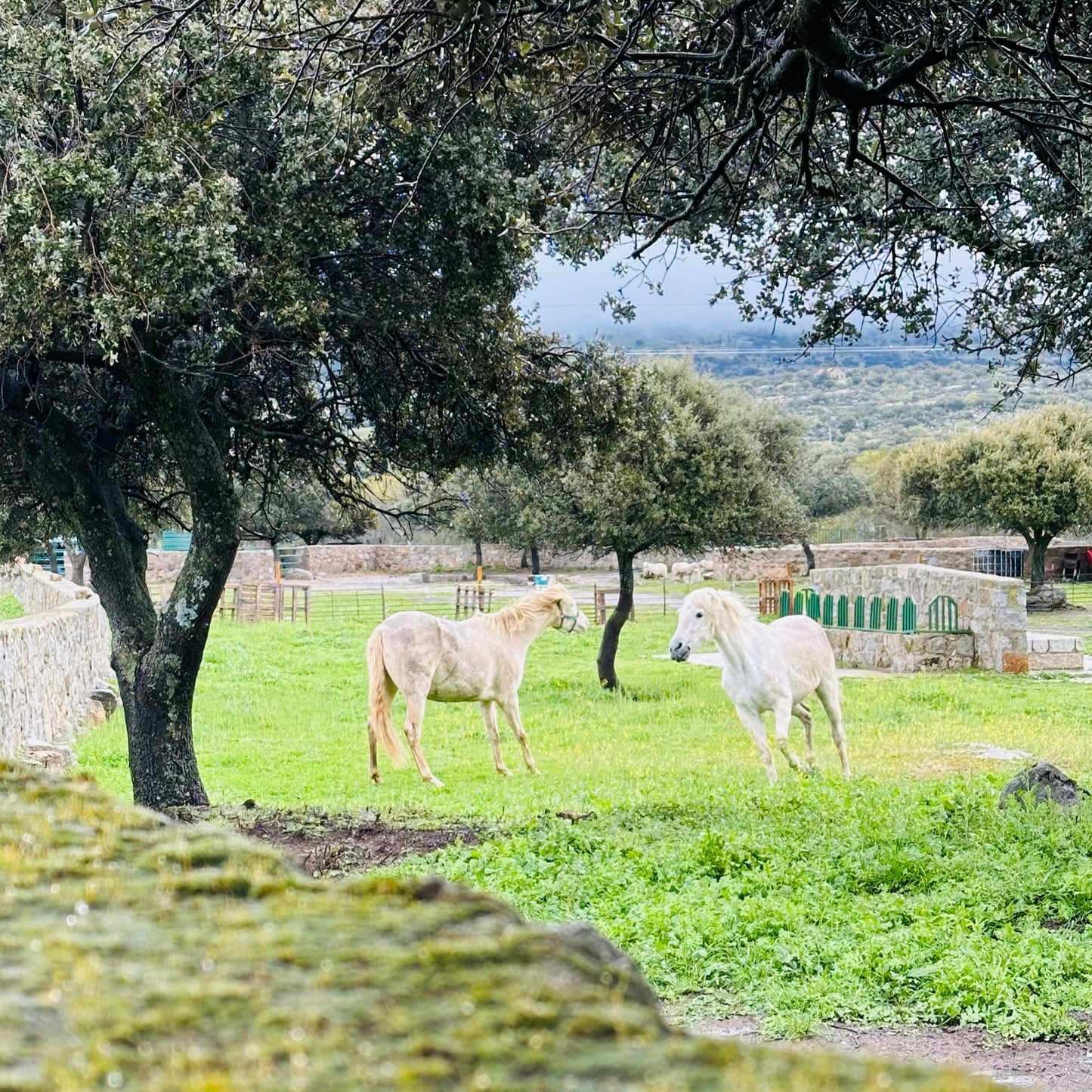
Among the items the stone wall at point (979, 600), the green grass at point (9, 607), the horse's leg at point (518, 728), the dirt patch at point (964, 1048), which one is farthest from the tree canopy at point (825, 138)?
the green grass at point (9, 607)

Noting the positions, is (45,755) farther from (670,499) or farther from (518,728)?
(670,499)

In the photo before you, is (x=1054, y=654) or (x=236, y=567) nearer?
(x=1054, y=654)

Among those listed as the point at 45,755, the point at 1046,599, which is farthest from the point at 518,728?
the point at 1046,599

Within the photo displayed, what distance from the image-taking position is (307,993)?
0.94m

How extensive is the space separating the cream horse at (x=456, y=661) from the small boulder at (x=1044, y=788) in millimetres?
6411

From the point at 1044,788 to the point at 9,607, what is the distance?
26305mm

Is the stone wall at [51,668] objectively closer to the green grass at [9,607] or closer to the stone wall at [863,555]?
the green grass at [9,607]

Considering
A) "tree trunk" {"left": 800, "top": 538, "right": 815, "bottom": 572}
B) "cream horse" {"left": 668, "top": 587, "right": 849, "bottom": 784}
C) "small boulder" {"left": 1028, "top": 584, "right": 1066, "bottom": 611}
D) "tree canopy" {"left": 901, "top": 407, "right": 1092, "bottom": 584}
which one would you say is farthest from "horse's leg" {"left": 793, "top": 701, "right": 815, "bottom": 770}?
"tree trunk" {"left": 800, "top": 538, "right": 815, "bottom": 572}

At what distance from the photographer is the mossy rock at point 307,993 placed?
2.72 ft

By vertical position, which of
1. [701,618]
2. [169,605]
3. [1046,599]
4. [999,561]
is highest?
[169,605]

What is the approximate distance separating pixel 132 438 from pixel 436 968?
40.2 ft

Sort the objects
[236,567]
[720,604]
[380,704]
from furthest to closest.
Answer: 1. [236,567]
2. [380,704]
3. [720,604]

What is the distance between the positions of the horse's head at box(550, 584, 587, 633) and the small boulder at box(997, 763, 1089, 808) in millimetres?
7248

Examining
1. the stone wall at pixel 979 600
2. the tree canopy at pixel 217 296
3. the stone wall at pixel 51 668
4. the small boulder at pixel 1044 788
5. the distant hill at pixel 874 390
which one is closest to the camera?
the tree canopy at pixel 217 296
